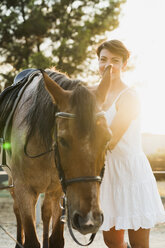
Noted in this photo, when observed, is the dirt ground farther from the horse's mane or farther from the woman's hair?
the woman's hair

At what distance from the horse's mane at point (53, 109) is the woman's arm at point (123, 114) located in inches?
12.9

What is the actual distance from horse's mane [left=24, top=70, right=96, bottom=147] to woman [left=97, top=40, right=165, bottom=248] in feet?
1.20

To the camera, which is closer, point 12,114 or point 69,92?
point 69,92

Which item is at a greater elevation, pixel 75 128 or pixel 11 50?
pixel 11 50

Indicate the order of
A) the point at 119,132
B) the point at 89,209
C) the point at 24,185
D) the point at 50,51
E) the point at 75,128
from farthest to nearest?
1. the point at 50,51
2. the point at 24,185
3. the point at 119,132
4. the point at 75,128
5. the point at 89,209

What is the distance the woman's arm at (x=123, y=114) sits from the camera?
2.08m

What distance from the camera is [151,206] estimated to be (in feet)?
7.19

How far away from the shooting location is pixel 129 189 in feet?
7.29

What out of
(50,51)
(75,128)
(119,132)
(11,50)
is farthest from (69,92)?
(11,50)

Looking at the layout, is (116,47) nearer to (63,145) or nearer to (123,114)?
(123,114)

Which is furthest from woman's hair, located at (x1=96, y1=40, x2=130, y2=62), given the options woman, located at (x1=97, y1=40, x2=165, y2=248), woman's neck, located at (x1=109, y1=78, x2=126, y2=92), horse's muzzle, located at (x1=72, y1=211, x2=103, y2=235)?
horse's muzzle, located at (x1=72, y1=211, x2=103, y2=235)

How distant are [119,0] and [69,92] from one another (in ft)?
40.1

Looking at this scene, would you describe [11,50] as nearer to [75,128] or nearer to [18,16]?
[18,16]

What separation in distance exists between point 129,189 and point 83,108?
0.80 metres
